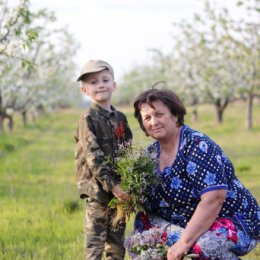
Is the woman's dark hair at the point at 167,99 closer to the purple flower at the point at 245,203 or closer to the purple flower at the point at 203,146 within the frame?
the purple flower at the point at 203,146

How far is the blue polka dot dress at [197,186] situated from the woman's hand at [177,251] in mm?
334

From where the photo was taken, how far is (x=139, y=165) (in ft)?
14.8

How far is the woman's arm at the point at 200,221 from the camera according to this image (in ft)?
13.7

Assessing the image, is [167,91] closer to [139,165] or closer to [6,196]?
[139,165]

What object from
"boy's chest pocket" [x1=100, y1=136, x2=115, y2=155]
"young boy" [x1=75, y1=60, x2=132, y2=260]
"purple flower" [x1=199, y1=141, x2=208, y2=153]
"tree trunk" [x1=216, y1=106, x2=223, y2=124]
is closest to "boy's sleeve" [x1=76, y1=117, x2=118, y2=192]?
"young boy" [x1=75, y1=60, x2=132, y2=260]

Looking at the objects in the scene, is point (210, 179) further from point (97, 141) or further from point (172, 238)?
point (97, 141)

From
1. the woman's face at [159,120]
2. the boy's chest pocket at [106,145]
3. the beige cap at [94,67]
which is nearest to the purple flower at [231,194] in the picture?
the woman's face at [159,120]

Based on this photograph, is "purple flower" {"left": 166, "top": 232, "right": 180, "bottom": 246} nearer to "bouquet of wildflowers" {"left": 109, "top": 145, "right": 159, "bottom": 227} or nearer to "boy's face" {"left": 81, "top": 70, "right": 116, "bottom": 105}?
"bouquet of wildflowers" {"left": 109, "top": 145, "right": 159, "bottom": 227}

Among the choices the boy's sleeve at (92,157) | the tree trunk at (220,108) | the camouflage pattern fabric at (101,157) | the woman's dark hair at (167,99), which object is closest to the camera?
the woman's dark hair at (167,99)

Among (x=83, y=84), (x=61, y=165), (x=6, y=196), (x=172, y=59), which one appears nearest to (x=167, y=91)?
(x=83, y=84)

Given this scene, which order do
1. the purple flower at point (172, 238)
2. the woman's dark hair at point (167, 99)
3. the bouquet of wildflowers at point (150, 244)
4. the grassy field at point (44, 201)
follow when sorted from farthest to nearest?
the grassy field at point (44, 201) → the woman's dark hair at point (167, 99) → the purple flower at point (172, 238) → the bouquet of wildflowers at point (150, 244)

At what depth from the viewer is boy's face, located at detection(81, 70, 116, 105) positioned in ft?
16.8

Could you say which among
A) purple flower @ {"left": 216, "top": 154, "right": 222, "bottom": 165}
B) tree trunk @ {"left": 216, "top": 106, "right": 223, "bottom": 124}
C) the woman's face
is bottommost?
tree trunk @ {"left": 216, "top": 106, "right": 223, "bottom": 124}

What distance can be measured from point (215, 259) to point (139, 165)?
0.87 m
